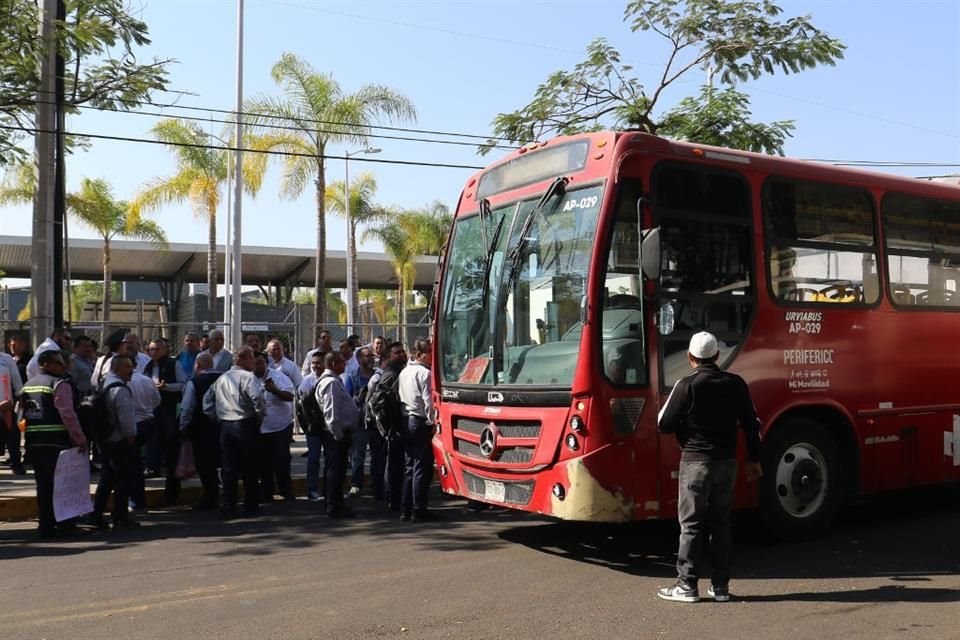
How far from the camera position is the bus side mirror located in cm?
705

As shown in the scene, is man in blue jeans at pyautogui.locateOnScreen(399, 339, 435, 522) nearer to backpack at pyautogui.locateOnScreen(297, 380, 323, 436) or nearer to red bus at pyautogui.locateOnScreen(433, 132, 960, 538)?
red bus at pyautogui.locateOnScreen(433, 132, 960, 538)

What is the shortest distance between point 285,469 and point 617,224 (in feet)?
18.8

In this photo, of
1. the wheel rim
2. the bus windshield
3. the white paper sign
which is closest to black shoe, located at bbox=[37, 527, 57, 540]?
the white paper sign

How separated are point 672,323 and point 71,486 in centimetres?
593

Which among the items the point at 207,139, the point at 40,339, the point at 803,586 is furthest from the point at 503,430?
the point at 207,139

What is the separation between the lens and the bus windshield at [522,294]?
753 cm

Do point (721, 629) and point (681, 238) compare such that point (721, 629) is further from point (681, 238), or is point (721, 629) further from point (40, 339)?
point (40, 339)

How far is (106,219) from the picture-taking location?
3291 centimetres

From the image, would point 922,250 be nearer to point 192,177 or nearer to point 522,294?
point 522,294

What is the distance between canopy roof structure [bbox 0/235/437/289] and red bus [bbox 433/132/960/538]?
30.7 m

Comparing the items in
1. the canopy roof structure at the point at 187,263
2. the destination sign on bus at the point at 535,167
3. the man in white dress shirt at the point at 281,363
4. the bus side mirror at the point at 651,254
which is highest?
the canopy roof structure at the point at 187,263

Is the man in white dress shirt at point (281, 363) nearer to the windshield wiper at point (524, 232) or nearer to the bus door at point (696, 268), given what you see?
the windshield wiper at point (524, 232)

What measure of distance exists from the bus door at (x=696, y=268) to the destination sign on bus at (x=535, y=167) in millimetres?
701

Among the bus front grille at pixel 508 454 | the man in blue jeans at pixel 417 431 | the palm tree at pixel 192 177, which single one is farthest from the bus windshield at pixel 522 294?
the palm tree at pixel 192 177
